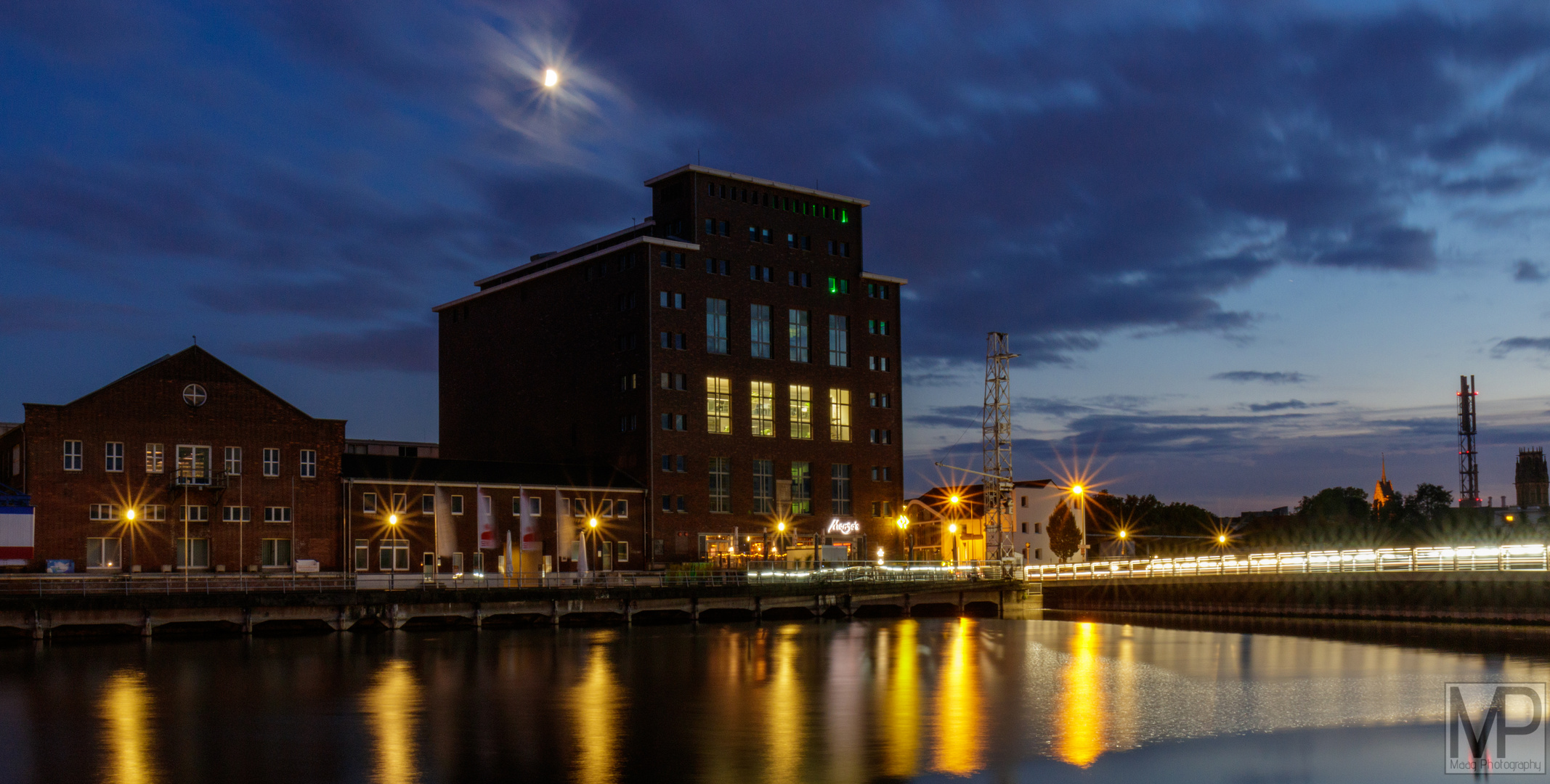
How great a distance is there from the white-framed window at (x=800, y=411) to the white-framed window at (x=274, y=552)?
43.1 m

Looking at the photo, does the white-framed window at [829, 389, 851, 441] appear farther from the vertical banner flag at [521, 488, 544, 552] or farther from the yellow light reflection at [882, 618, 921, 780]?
the yellow light reflection at [882, 618, 921, 780]

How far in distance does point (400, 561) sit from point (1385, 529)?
143921mm

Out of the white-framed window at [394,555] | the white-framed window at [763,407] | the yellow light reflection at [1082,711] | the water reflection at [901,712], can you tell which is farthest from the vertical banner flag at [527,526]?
the yellow light reflection at [1082,711]

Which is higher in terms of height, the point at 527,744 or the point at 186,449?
the point at 186,449

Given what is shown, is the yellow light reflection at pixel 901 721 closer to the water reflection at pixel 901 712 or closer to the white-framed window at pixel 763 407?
the water reflection at pixel 901 712

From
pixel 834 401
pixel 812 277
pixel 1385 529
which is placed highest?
pixel 812 277

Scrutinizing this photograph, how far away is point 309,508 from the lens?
82.2m

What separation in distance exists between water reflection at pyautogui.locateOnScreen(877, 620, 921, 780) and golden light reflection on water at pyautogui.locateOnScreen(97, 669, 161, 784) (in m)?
14.4

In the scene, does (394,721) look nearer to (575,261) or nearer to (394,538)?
(394,538)

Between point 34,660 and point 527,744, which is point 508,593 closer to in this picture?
point 34,660

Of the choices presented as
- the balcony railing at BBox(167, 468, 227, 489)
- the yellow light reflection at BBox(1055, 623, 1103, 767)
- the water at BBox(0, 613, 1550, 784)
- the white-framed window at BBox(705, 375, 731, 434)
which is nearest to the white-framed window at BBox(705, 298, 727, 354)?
the white-framed window at BBox(705, 375, 731, 434)

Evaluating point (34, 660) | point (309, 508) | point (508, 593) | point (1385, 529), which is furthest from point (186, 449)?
point (1385, 529)

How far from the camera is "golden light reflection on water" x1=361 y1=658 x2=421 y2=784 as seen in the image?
26.8m

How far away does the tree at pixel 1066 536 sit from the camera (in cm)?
14150
